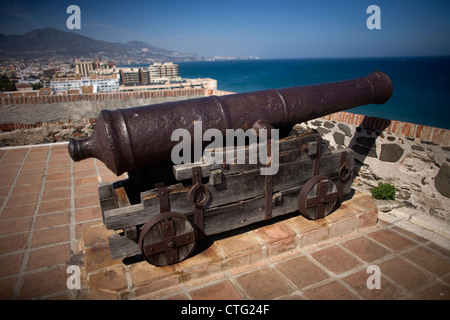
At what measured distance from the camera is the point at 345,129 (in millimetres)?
4766

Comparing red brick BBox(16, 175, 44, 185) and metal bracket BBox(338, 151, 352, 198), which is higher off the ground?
metal bracket BBox(338, 151, 352, 198)

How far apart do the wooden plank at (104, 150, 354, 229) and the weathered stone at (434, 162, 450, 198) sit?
47.4 inches

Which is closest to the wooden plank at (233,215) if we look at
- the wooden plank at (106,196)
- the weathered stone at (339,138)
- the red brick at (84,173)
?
the wooden plank at (106,196)

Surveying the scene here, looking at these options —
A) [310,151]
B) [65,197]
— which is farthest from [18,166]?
[310,151]

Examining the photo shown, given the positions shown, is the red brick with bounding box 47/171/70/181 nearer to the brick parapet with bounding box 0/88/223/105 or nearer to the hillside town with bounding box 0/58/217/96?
the brick parapet with bounding box 0/88/223/105

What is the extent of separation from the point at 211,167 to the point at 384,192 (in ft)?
9.25

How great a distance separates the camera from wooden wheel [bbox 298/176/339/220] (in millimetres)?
2973

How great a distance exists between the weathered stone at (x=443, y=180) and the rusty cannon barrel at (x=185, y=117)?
52.8 inches

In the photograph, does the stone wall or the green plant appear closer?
the stone wall

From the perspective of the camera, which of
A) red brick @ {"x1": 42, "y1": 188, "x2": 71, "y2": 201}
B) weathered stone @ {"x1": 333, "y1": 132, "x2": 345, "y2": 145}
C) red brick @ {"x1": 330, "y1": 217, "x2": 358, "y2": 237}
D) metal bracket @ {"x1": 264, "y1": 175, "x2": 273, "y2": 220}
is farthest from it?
weathered stone @ {"x1": 333, "y1": 132, "x2": 345, "y2": 145}

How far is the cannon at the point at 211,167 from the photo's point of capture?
2.30m

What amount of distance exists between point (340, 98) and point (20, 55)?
192m

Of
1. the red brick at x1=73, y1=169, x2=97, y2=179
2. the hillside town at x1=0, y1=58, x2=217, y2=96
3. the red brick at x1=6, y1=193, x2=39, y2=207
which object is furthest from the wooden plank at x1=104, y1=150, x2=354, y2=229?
the hillside town at x1=0, y1=58, x2=217, y2=96

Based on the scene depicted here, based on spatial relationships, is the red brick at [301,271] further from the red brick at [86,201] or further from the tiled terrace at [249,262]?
the red brick at [86,201]
